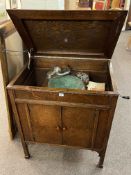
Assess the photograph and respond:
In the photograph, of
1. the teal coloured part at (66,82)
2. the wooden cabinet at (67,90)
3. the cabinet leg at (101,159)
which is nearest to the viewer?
the wooden cabinet at (67,90)

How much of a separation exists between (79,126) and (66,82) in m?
0.42

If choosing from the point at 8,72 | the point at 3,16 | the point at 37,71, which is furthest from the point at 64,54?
the point at 3,16

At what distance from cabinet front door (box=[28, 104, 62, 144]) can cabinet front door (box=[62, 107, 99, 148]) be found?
1.8 inches

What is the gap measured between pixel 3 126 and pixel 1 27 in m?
1.05

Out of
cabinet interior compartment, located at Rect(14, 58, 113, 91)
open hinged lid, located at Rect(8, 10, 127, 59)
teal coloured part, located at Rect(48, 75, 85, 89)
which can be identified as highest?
open hinged lid, located at Rect(8, 10, 127, 59)

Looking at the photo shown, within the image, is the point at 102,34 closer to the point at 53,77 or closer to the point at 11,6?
the point at 53,77

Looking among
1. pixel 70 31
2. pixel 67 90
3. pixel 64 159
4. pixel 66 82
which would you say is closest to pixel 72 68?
pixel 66 82

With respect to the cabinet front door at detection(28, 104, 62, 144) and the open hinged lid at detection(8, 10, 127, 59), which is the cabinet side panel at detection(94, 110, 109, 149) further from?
the open hinged lid at detection(8, 10, 127, 59)

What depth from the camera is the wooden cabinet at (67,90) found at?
1.07 metres

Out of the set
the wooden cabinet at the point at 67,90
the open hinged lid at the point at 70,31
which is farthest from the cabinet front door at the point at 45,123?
the open hinged lid at the point at 70,31

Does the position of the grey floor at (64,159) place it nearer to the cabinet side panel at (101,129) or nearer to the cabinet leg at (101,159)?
the cabinet leg at (101,159)

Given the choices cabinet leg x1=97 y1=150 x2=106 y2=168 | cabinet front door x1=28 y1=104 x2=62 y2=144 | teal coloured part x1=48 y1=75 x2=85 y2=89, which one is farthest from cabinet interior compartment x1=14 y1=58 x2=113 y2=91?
cabinet leg x1=97 y1=150 x2=106 y2=168

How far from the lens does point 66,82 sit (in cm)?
148

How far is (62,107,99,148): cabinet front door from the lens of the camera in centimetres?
112
